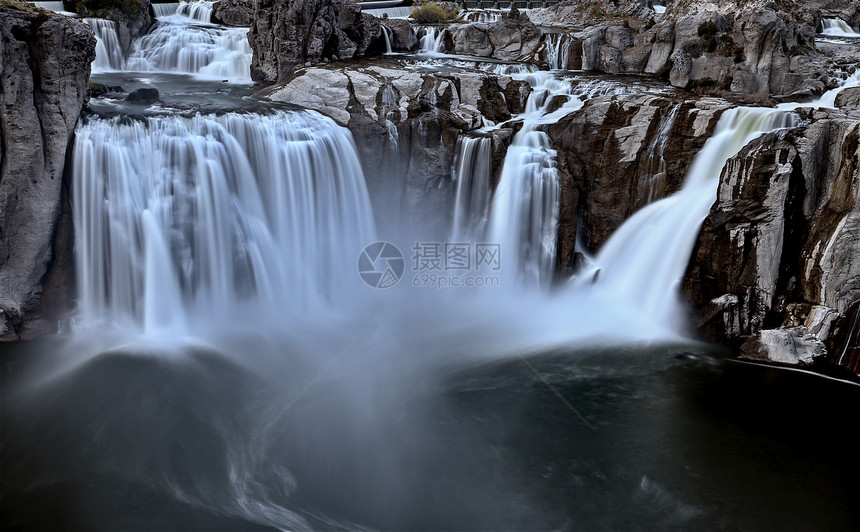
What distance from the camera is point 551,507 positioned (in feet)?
26.6

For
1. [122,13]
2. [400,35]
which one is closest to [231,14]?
[122,13]

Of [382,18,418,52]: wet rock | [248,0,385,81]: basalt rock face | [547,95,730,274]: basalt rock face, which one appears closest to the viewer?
[547,95,730,274]: basalt rock face

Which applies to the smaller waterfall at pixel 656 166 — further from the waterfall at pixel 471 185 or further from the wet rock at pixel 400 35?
the wet rock at pixel 400 35

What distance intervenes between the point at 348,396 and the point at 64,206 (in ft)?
22.8

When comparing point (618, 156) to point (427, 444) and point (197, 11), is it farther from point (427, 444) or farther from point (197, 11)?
point (197, 11)

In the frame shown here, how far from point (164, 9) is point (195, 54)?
712 cm

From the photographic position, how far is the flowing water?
27.1 ft

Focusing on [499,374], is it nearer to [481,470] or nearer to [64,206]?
[481,470]

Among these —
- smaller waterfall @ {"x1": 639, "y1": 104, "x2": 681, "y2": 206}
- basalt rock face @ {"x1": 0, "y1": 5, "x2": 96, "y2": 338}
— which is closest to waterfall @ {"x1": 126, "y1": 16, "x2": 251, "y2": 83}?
basalt rock face @ {"x1": 0, "y1": 5, "x2": 96, "y2": 338}

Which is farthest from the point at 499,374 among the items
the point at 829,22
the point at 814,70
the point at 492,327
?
the point at 829,22

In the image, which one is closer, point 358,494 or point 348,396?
point 358,494

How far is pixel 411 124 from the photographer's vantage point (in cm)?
1514

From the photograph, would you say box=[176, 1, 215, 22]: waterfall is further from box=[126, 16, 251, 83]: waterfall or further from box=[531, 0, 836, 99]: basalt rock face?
box=[531, 0, 836, 99]: basalt rock face

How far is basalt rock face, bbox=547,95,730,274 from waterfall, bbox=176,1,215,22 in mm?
19236
